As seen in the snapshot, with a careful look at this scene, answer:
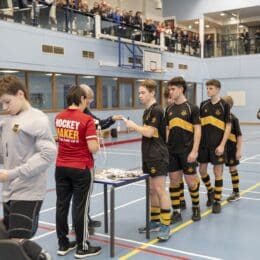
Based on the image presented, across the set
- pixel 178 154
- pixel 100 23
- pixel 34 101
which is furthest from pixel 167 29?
pixel 178 154

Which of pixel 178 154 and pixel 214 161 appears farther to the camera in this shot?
pixel 214 161

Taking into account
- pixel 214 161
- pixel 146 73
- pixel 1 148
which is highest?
pixel 146 73

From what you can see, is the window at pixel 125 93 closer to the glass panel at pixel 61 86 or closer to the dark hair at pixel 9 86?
the glass panel at pixel 61 86

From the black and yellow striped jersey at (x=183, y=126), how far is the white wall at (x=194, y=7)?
66.4 feet

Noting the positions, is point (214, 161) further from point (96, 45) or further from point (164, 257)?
point (96, 45)

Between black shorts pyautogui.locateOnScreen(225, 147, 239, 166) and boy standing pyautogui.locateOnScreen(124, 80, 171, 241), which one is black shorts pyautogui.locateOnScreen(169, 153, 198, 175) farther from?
black shorts pyautogui.locateOnScreen(225, 147, 239, 166)

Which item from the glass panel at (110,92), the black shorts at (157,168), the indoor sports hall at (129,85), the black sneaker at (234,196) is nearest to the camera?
the indoor sports hall at (129,85)

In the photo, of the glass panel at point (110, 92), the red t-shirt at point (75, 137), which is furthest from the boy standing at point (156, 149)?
the glass panel at point (110, 92)

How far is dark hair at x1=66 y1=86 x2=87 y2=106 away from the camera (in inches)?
142

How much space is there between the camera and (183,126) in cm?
471

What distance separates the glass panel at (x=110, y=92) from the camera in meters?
16.8

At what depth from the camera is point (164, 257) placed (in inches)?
147

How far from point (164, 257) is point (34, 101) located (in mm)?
10822

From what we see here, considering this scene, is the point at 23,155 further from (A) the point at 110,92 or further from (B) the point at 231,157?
(A) the point at 110,92
